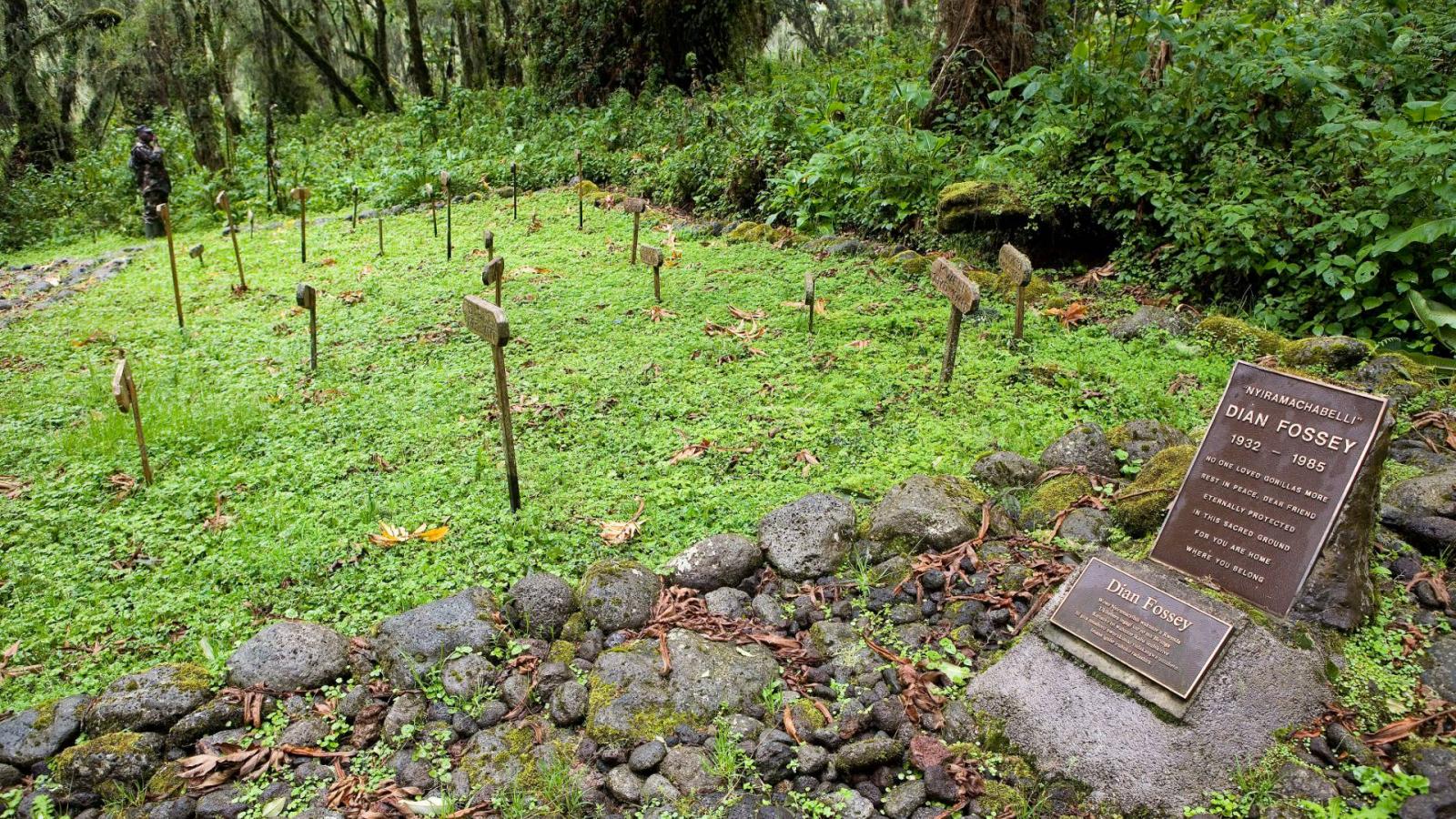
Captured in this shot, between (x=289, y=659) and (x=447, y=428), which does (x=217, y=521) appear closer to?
(x=447, y=428)

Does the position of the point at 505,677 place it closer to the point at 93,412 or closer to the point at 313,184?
the point at 93,412

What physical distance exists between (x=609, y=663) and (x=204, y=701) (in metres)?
1.78

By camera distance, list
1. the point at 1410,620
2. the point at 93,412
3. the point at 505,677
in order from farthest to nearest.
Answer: the point at 93,412 → the point at 505,677 → the point at 1410,620

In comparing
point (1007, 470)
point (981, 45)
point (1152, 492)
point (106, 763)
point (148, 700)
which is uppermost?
point (981, 45)

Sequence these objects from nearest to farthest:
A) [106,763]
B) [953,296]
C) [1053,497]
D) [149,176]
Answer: [106,763]
[1053,497]
[953,296]
[149,176]

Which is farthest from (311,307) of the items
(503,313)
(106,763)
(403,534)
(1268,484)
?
(1268,484)

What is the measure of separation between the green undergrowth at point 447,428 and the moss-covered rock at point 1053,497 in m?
0.52

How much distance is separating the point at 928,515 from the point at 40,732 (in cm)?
417

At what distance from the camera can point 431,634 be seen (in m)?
4.00

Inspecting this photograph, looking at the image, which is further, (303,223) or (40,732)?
(303,223)

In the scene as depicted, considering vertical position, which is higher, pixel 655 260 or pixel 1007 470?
pixel 655 260

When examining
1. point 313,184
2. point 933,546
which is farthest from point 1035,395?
point 313,184

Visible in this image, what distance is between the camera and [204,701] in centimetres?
369

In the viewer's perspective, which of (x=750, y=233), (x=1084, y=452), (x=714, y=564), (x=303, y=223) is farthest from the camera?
(x=303, y=223)
